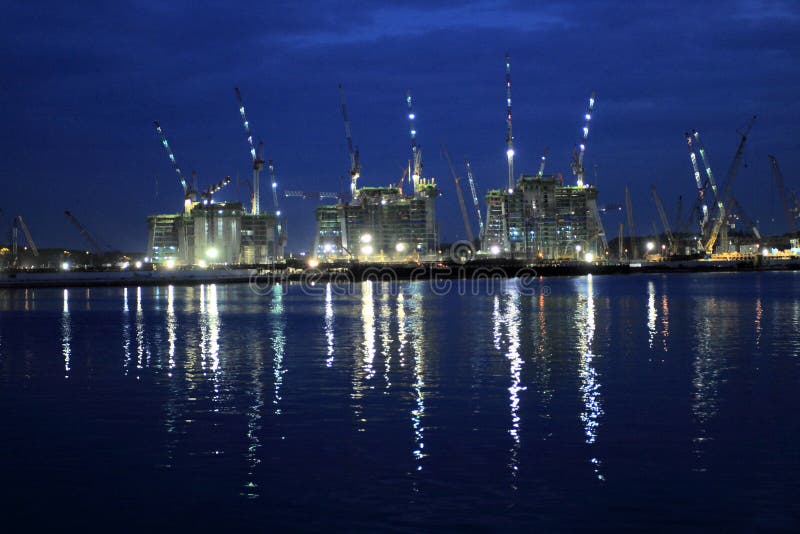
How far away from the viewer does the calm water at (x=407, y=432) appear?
41.0 ft

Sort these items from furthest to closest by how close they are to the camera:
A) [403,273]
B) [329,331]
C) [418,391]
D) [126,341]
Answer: [403,273] < [329,331] < [126,341] < [418,391]

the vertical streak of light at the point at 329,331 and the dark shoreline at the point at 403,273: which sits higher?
the dark shoreline at the point at 403,273

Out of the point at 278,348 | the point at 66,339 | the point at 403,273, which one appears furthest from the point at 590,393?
the point at 403,273

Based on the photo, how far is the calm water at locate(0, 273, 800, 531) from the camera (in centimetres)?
1251

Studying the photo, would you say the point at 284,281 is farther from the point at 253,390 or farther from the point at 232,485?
the point at 232,485

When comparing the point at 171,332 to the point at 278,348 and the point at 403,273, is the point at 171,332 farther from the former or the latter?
the point at 403,273

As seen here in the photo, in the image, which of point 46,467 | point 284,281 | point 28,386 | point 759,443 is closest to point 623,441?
point 759,443

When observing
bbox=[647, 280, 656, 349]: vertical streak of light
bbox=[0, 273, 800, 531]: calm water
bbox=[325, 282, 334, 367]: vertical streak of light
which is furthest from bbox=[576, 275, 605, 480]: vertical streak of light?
bbox=[325, 282, 334, 367]: vertical streak of light

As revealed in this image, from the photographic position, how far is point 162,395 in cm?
2200

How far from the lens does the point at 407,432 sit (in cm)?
1714

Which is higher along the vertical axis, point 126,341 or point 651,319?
point 126,341

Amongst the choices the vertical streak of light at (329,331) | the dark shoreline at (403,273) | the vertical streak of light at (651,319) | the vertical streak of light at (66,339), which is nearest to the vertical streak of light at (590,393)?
the vertical streak of light at (651,319)

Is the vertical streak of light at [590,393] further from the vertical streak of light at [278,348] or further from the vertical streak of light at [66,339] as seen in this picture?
the vertical streak of light at [66,339]

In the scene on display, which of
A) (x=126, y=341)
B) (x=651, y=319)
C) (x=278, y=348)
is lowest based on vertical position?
(x=651, y=319)
